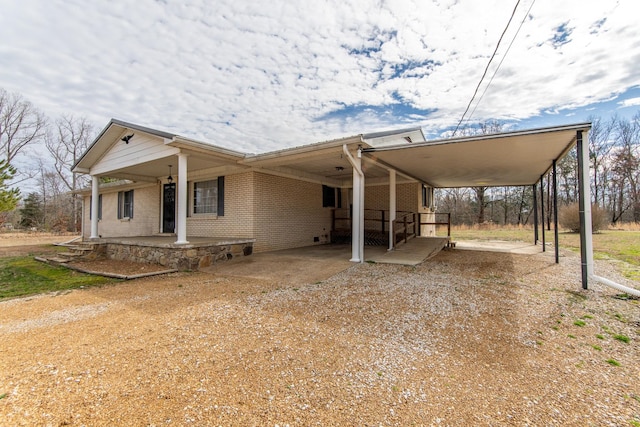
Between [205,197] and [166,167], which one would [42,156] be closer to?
[166,167]

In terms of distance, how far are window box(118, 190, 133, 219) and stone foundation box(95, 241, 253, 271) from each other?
16.4ft

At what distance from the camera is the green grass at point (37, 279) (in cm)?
553

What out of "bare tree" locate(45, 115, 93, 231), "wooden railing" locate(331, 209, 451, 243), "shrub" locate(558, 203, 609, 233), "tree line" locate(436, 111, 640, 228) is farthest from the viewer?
"bare tree" locate(45, 115, 93, 231)

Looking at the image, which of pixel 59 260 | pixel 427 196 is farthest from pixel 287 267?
pixel 427 196

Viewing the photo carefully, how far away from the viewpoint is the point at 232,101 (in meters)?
11.8

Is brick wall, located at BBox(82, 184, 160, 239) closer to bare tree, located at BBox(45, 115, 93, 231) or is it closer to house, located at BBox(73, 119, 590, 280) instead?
house, located at BBox(73, 119, 590, 280)

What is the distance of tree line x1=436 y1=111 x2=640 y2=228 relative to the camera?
23781 millimetres

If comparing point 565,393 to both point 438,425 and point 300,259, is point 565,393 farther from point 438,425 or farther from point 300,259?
point 300,259

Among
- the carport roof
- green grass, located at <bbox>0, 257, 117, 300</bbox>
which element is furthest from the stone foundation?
the carport roof

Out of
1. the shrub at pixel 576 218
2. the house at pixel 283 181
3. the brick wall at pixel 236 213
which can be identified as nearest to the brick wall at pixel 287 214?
the house at pixel 283 181

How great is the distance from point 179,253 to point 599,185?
33739 mm

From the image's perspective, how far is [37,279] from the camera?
6512 millimetres

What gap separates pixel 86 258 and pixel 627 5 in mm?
13942

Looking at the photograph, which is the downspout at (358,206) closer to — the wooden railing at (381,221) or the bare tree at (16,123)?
the wooden railing at (381,221)
